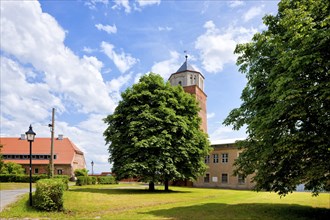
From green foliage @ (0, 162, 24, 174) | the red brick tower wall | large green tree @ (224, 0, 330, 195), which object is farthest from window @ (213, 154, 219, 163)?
green foliage @ (0, 162, 24, 174)

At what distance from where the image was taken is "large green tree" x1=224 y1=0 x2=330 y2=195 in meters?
11.4

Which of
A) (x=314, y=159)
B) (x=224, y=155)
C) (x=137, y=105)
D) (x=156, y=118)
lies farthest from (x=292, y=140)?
(x=224, y=155)

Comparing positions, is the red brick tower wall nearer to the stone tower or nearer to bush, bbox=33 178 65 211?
the stone tower

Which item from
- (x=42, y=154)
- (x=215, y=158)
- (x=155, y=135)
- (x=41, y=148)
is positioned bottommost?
(x=42, y=154)

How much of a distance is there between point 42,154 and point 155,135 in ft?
142

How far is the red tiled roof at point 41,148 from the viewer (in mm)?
61844

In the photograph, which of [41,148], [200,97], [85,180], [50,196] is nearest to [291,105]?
[50,196]

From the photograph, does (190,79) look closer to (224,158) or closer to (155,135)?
(224,158)

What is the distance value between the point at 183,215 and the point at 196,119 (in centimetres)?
1959

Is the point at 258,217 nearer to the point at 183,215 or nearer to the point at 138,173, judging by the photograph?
the point at 183,215

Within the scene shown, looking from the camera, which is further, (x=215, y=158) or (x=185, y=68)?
(x=185, y=68)

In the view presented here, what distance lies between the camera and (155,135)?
28.4 metres

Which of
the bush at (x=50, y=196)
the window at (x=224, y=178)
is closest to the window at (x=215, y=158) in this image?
the window at (x=224, y=178)

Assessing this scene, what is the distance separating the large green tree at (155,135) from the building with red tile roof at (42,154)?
35.4 metres
